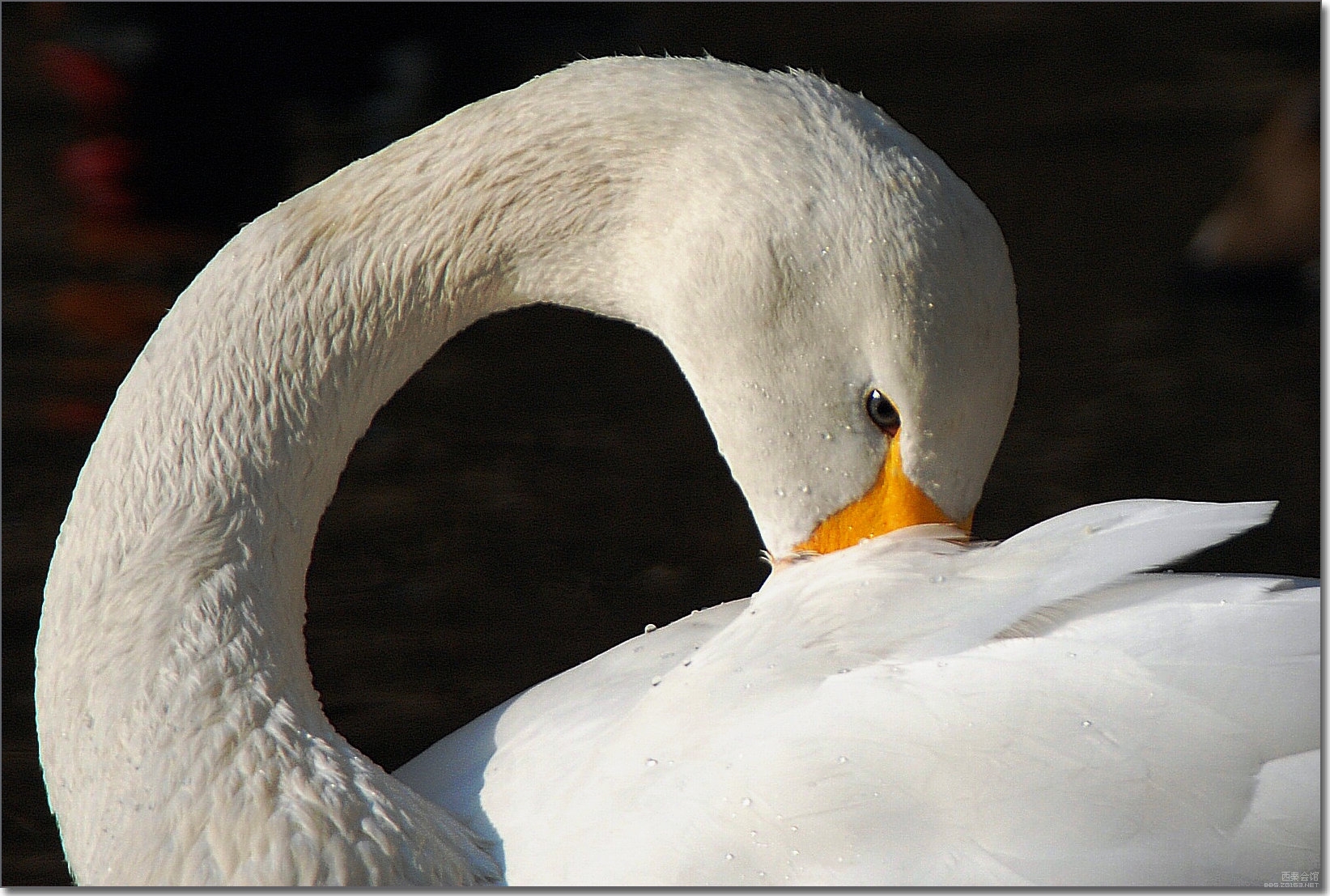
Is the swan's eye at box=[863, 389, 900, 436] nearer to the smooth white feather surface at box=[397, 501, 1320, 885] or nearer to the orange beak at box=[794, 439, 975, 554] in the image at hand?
the orange beak at box=[794, 439, 975, 554]

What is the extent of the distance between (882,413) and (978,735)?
474mm

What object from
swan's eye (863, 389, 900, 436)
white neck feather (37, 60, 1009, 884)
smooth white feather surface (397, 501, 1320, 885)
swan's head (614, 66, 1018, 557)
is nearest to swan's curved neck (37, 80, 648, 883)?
white neck feather (37, 60, 1009, 884)

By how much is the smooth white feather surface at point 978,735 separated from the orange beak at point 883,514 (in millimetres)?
40

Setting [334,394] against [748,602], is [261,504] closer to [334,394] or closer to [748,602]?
[334,394]

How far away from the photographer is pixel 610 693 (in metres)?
2.35

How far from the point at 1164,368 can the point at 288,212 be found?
11.1 feet

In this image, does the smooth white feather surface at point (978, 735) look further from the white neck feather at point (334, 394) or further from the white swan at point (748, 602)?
the white neck feather at point (334, 394)

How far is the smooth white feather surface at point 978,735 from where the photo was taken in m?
1.87

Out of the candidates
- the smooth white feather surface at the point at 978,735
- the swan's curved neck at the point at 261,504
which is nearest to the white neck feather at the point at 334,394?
the swan's curved neck at the point at 261,504

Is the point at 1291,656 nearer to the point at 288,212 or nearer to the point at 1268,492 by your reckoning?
the point at 288,212

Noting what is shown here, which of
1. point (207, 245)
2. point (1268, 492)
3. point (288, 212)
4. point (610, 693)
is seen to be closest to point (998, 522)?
point (1268, 492)

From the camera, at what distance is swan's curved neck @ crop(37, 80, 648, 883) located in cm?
204

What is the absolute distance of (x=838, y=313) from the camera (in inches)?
83.7

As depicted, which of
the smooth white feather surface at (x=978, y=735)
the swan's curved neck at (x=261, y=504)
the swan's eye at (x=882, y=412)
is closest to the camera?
the smooth white feather surface at (x=978, y=735)
